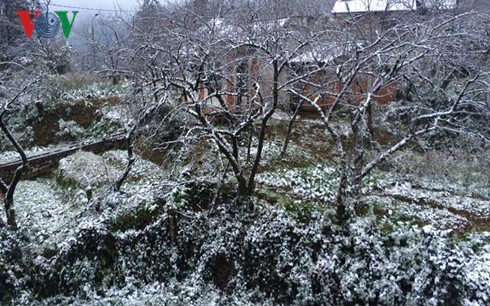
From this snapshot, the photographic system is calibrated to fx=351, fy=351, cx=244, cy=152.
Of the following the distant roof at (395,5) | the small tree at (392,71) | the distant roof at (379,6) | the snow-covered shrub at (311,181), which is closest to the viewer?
the small tree at (392,71)

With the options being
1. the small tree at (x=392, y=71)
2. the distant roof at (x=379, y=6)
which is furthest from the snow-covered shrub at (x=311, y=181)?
the distant roof at (x=379, y=6)

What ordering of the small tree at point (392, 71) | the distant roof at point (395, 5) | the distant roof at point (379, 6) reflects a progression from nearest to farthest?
the small tree at point (392, 71) → the distant roof at point (379, 6) → the distant roof at point (395, 5)

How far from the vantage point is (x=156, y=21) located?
497 inches

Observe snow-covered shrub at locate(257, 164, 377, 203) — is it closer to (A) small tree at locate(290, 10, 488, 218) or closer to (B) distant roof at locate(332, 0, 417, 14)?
→ (A) small tree at locate(290, 10, 488, 218)

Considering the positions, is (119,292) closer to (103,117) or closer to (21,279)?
(21,279)

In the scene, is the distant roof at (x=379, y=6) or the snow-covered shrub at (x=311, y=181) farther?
the snow-covered shrub at (x=311, y=181)

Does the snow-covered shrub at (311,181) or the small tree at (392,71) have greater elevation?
the small tree at (392,71)

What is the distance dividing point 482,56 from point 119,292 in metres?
11.3

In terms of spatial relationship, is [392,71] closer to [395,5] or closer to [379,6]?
[395,5]

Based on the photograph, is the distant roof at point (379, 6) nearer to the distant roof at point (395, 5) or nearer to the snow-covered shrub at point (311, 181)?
the distant roof at point (395, 5)

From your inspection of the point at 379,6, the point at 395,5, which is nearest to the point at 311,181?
the point at 395,5

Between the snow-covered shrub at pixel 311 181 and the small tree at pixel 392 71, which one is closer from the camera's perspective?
the small tree at pixel 392 71

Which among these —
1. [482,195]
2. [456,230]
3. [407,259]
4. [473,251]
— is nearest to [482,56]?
[482,195]

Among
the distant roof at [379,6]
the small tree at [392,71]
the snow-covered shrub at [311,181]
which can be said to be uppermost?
the distant roof at [379,6]
